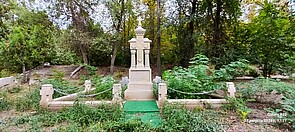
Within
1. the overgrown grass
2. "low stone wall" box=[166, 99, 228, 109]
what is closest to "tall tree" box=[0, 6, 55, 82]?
"low stone wall" box=[166, 99, 228, 109]

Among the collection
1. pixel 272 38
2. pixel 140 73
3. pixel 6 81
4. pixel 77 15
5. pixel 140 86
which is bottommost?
pixel 140 86

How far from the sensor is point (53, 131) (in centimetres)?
386

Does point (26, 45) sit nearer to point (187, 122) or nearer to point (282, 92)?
point (187, 122)

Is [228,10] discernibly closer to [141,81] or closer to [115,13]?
[115,13]

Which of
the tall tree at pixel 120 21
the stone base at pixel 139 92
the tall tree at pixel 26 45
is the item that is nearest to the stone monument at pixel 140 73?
the stone base at pixel 139 92

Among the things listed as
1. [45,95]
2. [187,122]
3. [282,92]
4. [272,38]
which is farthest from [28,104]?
[272,38]

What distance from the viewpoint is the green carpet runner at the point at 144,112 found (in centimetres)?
458

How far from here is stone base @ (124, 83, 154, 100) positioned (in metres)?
7.17

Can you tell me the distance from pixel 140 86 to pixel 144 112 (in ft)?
6.67

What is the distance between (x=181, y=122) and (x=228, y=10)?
10.4 m

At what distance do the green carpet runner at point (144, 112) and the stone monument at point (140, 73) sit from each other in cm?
82

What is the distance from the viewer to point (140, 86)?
7316mm

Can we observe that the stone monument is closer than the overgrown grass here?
No

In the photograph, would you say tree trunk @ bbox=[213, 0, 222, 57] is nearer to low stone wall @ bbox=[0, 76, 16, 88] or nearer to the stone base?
the stone base
